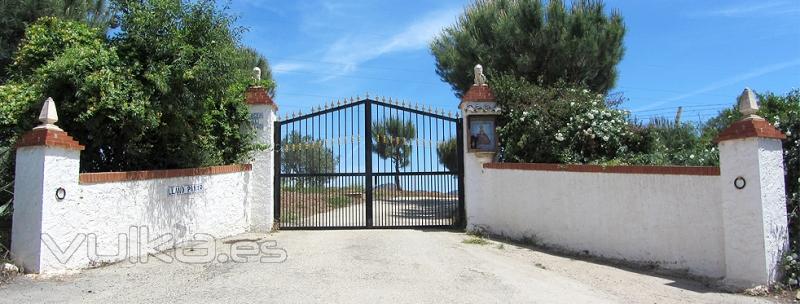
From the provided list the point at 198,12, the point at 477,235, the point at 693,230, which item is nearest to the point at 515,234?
the point at 477,235

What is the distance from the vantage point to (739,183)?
22.3ft

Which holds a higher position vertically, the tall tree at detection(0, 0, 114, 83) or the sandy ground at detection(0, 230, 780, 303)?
the tall tree at detection(0, 0, 114, 83)

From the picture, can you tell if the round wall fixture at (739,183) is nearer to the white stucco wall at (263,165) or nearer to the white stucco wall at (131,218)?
the white stucco wall at (131,218)

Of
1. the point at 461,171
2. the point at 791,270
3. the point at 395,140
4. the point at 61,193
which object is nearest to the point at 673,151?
the point at 791,270

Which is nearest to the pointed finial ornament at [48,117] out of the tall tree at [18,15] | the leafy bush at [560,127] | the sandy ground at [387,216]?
the sandy ground at [387,216]

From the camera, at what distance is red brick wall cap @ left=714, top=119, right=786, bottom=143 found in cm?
665

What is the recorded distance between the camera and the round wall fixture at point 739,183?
6.75m

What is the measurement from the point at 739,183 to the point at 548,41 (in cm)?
1118

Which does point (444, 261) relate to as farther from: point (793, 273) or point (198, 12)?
point (198, 12)

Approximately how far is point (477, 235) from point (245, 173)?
5083 mm

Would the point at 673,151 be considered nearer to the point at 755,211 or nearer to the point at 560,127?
the point at 560,127

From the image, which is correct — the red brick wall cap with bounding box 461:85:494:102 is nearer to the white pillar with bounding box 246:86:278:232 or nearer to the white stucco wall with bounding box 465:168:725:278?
the white stucco wall with bounding box 465:168:725:278

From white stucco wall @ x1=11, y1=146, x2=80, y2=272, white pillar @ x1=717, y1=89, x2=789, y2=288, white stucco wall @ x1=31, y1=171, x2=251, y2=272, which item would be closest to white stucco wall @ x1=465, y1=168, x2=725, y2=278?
white pillar @ x1=717, y1=89, x2=789, y2=288

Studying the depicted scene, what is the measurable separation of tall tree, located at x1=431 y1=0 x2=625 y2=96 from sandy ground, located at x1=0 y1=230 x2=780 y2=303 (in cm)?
931
